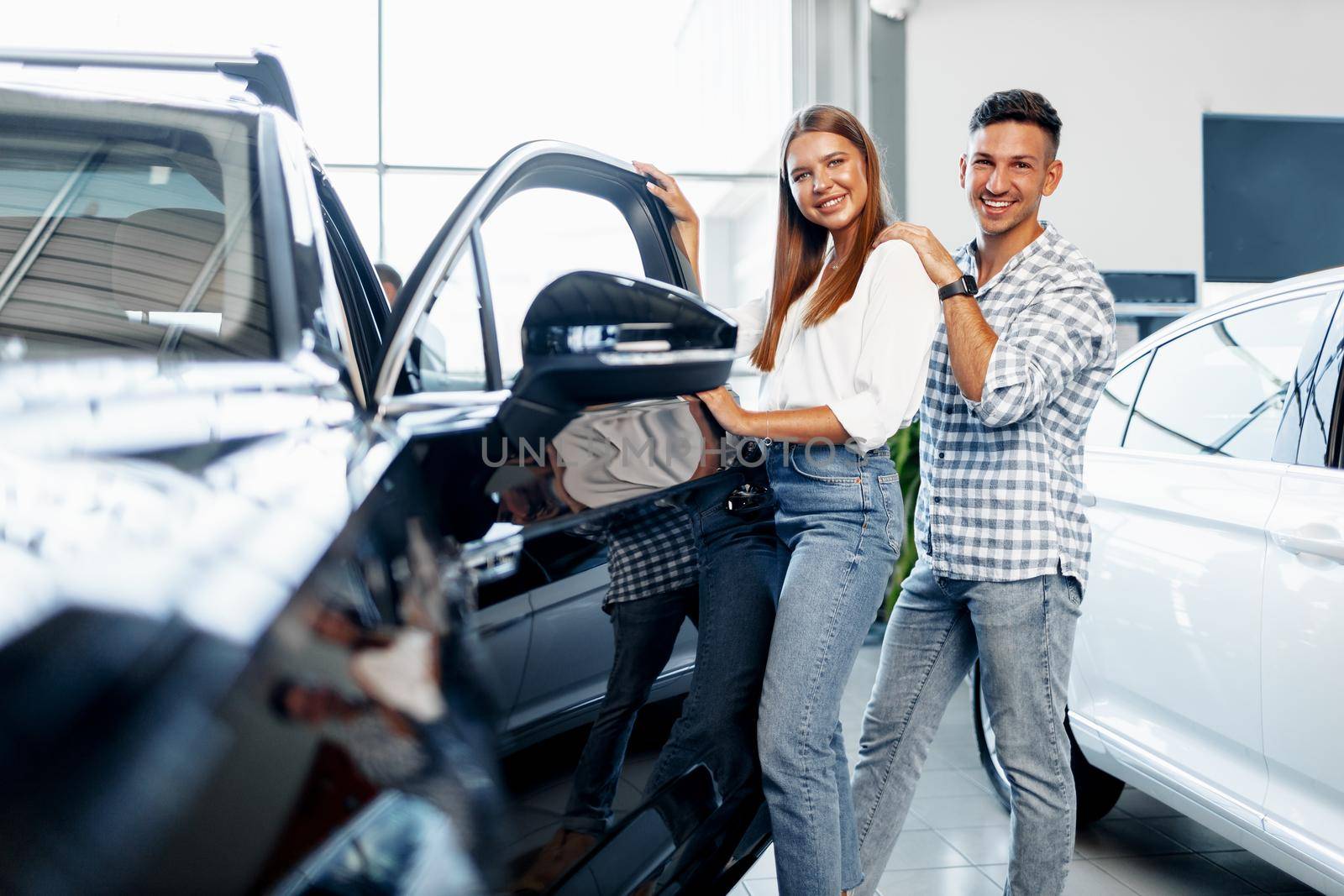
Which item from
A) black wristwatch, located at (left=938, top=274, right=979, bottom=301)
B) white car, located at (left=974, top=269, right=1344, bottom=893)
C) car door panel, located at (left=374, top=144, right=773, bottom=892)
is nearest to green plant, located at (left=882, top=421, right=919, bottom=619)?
white car, located at (left=974, top=269, right=1344, bottom=893)

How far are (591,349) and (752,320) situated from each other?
93 cm

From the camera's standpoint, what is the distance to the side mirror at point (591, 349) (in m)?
1.03

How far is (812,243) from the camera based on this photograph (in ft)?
6.08

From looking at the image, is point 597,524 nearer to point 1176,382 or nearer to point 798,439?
point 798,439

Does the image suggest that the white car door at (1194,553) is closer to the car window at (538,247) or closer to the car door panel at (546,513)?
the car door panel at (546,513)

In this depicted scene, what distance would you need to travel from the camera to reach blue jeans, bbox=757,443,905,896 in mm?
1499

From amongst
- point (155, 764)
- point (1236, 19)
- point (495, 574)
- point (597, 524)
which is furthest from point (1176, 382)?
point (1236, 19)

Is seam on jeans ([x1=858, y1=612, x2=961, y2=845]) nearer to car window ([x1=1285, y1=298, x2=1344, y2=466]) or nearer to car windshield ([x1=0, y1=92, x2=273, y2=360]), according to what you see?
car window ([x1=1285, y1=298, x2=1344, y2=466])

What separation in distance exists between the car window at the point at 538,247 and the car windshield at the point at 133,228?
0.29m

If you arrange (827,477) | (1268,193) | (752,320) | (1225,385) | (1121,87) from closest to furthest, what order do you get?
(827,477), (752,320), (1225,385), (1121,87), (1268,193)

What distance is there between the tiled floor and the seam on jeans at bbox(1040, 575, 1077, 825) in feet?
2.34

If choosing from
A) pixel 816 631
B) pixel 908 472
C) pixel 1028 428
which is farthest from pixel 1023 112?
pixel 908 472

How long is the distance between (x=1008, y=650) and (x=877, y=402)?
52 centimetres

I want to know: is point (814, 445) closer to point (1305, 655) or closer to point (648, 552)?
point (648, 552)
